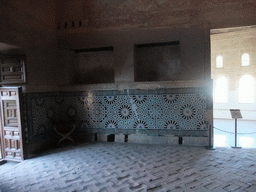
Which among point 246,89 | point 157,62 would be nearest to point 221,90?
point 246,89

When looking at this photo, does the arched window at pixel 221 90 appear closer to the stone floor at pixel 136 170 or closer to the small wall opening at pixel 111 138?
the stone floor at pixel 136 170

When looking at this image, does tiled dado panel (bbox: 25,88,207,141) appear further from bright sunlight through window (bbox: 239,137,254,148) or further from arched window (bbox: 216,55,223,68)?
arched window (bbox: 216,55,223,68)

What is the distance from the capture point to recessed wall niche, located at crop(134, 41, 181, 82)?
519 cm

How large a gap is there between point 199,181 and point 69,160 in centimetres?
248

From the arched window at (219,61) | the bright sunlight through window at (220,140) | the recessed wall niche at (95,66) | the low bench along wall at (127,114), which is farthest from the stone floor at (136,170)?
the arched window at (219,61)

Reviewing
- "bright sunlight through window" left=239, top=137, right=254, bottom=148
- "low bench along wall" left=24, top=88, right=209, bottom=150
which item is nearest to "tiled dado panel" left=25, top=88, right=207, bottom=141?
"low bench along wall" left=24, top=88, right=209, bottom=150

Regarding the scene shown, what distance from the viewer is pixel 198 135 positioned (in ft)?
15.4

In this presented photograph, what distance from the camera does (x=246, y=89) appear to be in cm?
998

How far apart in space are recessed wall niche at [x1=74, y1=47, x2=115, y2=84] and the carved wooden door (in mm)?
1920

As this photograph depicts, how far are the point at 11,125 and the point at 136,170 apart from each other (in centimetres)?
281

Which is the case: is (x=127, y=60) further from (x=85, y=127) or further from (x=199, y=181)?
(x=199, y=181)

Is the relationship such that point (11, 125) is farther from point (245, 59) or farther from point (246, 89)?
point (245, 59)

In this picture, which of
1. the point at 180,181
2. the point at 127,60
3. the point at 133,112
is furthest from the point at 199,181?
the point at 127,60

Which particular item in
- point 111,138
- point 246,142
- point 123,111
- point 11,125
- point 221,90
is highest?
point 221,90
